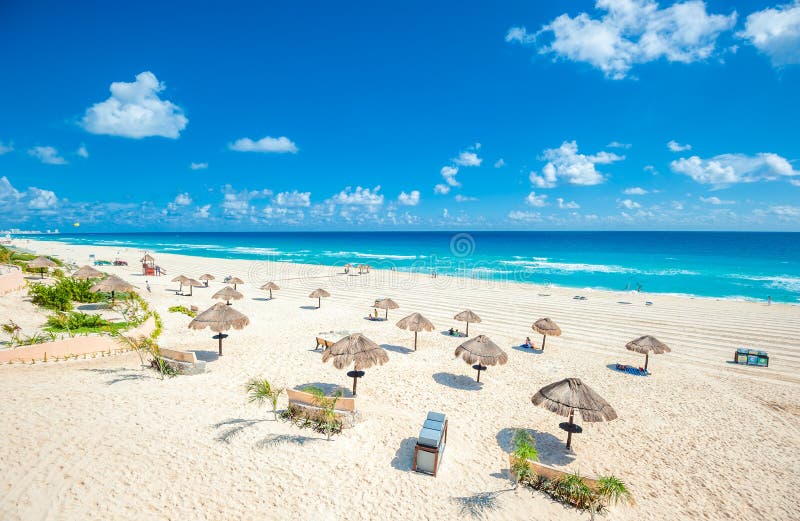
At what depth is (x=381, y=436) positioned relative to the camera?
8375 mm

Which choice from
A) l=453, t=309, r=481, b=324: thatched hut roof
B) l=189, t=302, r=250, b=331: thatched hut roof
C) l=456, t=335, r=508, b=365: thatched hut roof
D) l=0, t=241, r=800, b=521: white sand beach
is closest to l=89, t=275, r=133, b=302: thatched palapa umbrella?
l=0, t=241, r=800, b=521: white sand beach

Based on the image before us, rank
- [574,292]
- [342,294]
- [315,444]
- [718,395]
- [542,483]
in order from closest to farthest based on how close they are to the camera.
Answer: [542,483], [315,444], [718,395], [342,294], [574,292]

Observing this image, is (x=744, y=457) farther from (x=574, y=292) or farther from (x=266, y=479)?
(x=574, y=292)

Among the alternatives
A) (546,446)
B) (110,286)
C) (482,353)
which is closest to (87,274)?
(110,286)

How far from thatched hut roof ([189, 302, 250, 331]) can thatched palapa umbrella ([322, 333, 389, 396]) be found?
451 centimetres

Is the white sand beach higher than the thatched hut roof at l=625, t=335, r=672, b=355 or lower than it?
lower

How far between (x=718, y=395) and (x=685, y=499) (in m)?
6.81

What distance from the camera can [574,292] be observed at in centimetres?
3372

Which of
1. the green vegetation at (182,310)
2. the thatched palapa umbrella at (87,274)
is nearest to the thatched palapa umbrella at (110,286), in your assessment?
the green vegetation at (182,310)

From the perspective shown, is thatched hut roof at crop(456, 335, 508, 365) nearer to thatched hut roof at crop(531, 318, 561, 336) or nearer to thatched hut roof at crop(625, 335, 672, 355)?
thatched hut roof at crop(531, 318, 561, 336)

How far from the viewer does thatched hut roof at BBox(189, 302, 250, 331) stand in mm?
12578

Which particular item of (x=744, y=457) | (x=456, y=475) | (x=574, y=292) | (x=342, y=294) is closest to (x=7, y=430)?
(x=456, y=475)

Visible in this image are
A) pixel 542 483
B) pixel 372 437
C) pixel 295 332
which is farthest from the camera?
pixel 295 332

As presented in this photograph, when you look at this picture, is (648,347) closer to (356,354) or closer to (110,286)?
(356,354)
